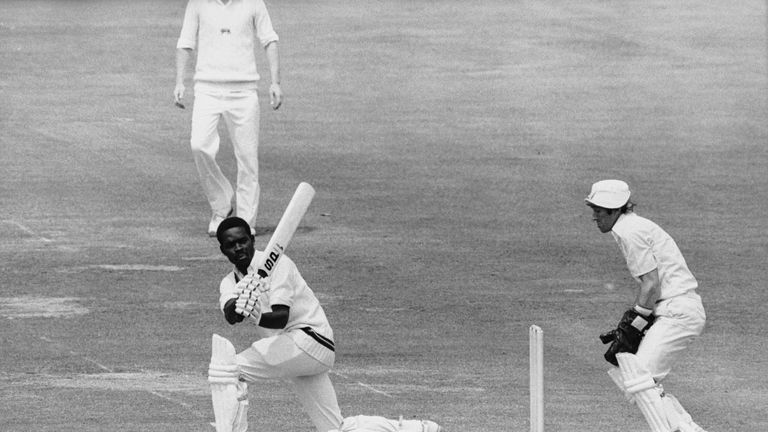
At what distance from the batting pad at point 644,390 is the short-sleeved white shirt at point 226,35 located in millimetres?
7221

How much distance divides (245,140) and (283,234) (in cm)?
723

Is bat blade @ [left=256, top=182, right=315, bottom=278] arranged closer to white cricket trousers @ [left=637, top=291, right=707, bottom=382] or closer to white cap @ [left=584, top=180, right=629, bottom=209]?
white cap @ [left=584, top=180, right=629, bottom=209]

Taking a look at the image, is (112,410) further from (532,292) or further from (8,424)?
(532,292)

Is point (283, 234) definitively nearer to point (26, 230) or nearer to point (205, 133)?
point (205, 133)

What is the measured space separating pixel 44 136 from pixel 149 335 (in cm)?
932

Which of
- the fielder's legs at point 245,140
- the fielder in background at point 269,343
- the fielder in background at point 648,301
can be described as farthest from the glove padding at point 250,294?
the fielder's legs at point 245,140

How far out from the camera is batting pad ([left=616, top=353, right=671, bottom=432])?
11445mm

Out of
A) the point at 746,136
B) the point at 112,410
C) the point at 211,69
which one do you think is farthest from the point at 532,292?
the point at 746,136

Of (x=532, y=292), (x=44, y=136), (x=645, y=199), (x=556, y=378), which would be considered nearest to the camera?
(x=556, y=378)

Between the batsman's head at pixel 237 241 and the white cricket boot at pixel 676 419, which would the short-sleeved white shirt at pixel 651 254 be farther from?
the batsman's head at pixel 237 241

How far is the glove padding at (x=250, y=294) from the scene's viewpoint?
10562mm

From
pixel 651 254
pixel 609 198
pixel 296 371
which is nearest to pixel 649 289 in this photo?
pixel 651 254

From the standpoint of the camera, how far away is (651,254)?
469 inches

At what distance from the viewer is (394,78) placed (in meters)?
28.7
